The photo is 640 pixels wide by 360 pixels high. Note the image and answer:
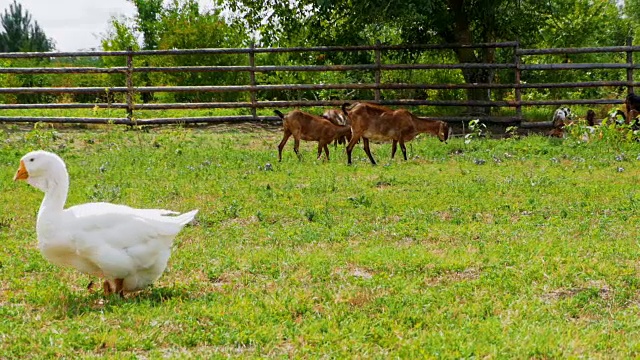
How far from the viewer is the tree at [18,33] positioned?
146 feet

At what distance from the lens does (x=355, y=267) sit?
24.7ft

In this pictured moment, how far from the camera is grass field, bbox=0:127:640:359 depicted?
5625mm

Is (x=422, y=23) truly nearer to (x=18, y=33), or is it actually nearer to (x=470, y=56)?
(x=470, y=56)

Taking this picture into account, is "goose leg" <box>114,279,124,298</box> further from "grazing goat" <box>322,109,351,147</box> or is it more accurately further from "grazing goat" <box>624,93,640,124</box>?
"grazing goat" <box>624,93,640,124</box>

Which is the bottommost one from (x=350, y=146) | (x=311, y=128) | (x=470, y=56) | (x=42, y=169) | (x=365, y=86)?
(x=350, y=146)

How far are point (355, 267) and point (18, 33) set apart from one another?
139 feet

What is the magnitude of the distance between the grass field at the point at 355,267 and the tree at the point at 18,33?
32912 millimetres

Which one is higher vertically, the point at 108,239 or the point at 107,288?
the point at 108,239

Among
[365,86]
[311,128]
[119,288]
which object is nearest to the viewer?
[119,288]

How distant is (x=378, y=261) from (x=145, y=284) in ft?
6.63

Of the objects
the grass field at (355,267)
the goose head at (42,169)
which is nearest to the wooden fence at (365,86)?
the grass field at (355,267)

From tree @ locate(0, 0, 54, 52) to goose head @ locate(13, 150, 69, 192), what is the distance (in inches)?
1535

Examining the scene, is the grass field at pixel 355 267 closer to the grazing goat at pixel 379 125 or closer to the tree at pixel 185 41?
the grazing goat at pixel 379 125

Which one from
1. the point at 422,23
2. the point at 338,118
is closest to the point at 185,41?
the point at 422,23
